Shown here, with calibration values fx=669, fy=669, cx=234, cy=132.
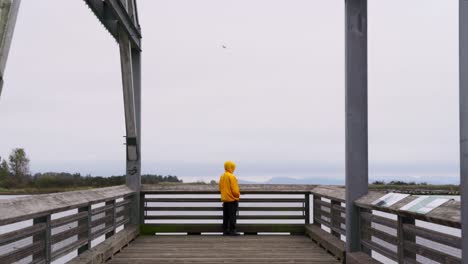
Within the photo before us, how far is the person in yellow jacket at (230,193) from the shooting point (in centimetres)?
1233

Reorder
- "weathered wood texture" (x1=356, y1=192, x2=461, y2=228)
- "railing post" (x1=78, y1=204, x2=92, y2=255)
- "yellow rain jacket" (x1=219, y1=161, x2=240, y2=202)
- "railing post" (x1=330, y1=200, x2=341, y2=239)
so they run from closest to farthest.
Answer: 1. "weathered wood texture" (x1=356, y1=192, x2=461, y2=228)
2. "railing post" (x1=78, y1=204, x2=92, y2=255)
3. "railing post" (x1=330, y1=200, x2=341, y2=239)
4. "yellow rain jacket" (x1=219, y1=161, x2=240, y2=202)

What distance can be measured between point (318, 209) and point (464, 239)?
7.61 meters

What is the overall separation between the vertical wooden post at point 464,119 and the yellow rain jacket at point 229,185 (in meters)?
8.08

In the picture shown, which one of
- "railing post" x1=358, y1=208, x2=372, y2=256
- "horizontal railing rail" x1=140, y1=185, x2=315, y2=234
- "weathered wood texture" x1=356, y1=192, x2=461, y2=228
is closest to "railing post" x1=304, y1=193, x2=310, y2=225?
"horizontal railing rail" x1=140, y1=185, x2=315, y2=234

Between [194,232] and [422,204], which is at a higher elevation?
[422,204]

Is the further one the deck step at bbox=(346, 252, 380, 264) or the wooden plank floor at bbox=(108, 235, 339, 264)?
the wooden plank floor at bbox=(108, 235, 339, 264)

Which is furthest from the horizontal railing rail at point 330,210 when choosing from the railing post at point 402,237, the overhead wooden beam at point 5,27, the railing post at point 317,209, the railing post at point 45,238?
the overhead wooden beam at point 5,27

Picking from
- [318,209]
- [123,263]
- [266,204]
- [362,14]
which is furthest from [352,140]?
[266,204]

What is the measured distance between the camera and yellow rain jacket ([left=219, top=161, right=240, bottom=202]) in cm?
Result: 1231

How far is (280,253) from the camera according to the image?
9.70 metres

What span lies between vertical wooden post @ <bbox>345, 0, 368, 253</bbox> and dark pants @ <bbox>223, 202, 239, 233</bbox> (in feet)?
15.5

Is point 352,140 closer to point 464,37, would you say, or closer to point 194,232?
point 464,37

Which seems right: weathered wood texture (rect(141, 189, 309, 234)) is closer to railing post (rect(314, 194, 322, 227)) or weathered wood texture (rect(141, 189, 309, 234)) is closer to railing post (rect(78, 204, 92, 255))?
railing post (rect(314, 194, 322, 227))

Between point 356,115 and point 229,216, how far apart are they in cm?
517
